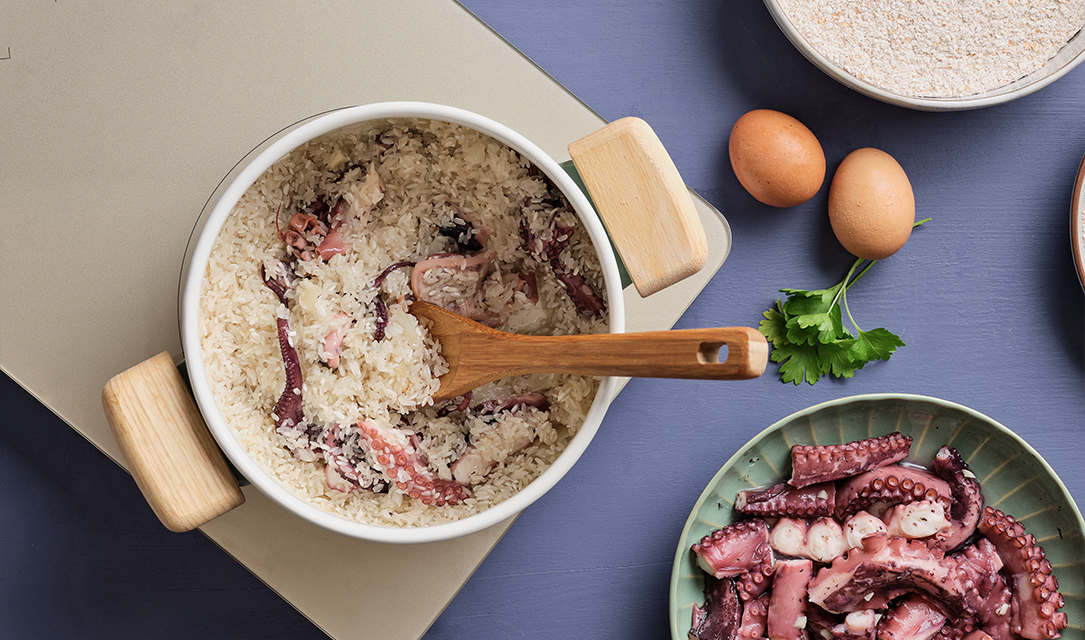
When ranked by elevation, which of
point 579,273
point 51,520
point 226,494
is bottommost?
point 51,520

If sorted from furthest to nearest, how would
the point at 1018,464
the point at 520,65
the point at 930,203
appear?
1. the point at 930,203
2. the point at 1018,464
3. the point at 520,65

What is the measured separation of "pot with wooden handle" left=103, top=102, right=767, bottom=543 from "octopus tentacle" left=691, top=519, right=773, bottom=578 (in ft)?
1.27

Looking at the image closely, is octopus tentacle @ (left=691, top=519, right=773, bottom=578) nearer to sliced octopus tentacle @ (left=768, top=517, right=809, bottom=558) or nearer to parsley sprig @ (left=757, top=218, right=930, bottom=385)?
sliced octopus tentacle @ (left=768, top=517, right=809, bottom=558)

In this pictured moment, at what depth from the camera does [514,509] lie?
0.74 m

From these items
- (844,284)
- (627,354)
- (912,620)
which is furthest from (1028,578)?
(627,354)

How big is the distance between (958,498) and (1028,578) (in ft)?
0.47

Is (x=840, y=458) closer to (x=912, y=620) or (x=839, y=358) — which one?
(x=839, y=358)

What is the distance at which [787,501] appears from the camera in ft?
3.51

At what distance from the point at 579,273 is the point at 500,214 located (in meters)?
0.12

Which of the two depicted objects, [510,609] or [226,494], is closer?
[226,494]

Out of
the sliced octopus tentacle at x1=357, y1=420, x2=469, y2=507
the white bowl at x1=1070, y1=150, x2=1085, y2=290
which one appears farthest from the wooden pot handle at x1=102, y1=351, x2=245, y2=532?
the white bowl at x1=1070, y1=150, x2=1085, y2=290

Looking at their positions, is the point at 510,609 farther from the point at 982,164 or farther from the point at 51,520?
the point at 982,164

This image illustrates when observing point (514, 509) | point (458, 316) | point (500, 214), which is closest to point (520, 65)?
point (500, 214)

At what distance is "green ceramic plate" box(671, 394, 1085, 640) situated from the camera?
105 centimetres
